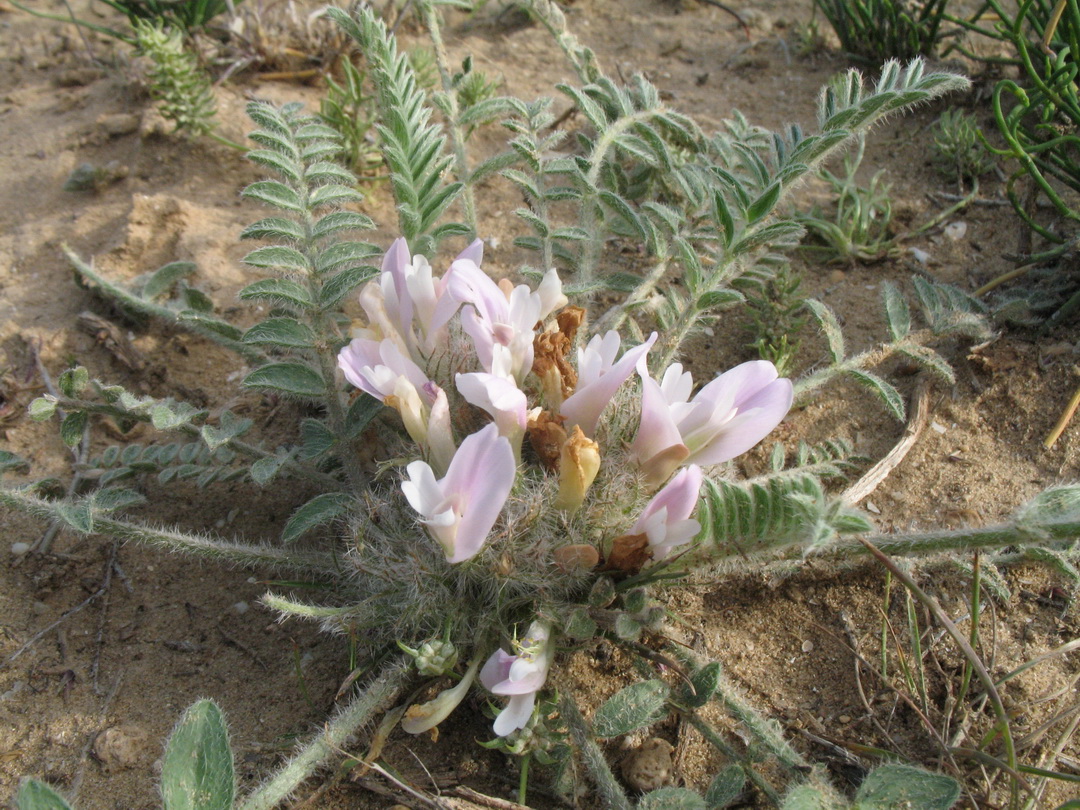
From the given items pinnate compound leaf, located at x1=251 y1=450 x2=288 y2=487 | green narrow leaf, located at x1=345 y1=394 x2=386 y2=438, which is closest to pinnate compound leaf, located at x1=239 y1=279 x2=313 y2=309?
green narrow leaf, located at x1=345 y1=394 x2=386 y2=438

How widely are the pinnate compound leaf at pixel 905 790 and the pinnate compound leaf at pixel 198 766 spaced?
3.66ft

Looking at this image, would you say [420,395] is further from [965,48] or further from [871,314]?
[965,48]

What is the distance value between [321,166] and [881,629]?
1789 mm

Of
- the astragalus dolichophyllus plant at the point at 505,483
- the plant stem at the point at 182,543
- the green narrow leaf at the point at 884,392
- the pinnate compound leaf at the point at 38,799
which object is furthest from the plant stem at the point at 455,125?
the pinnate compound leaf at the point at 38,799

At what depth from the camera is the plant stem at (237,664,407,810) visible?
1632 mm

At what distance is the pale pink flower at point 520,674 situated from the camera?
65.7 inches

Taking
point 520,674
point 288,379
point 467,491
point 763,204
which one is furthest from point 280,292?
point 763,204

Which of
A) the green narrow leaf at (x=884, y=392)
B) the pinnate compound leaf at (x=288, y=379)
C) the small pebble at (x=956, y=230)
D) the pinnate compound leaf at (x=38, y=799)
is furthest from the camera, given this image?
the small pebble at (x=956, y=230)

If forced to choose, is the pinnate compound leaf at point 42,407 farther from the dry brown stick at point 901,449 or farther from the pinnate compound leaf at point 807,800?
the dry brown stick at point 901,449

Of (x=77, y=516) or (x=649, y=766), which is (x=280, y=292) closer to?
(x=77, y=516)

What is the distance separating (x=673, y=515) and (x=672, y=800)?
1.69 feet

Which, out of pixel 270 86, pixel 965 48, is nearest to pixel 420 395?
pixel 270 86

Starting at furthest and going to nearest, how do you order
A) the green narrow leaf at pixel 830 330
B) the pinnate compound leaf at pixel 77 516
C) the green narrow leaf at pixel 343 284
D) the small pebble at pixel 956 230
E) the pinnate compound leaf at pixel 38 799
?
the small pebble at pixel 956 230 → the green narrow leaf at pixel 830 330 → the green narrow leaf at pixel 343 284 → the pinnate compound leaf at pixel 77 516 → the pinnate compound leaf at pixel 38 799

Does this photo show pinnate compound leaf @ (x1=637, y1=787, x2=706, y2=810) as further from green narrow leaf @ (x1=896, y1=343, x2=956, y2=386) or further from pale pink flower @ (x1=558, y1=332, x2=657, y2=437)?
green narrow leaf @ (x1=896, y1=343, x2=956, y2=386)
